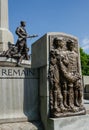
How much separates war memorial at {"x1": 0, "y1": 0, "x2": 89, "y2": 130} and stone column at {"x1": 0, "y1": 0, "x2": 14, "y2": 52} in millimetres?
8356

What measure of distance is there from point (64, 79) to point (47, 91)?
570mm

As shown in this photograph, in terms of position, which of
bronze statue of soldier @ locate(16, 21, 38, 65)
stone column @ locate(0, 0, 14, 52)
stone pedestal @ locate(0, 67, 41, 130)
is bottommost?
stone pedestal @ locate(0, 67, 41, 130)

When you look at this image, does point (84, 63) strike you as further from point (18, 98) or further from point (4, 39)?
point (18, 98)

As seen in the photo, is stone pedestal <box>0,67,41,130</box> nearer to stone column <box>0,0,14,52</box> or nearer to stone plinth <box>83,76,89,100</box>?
stone column <box>0,0,14,52</box>

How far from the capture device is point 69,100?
6711 millimetres

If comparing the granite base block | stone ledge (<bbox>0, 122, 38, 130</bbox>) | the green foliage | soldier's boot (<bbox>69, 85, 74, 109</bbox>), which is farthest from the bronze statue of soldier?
Answer: the green foliage

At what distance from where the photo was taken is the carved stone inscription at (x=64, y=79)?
6.53 meters

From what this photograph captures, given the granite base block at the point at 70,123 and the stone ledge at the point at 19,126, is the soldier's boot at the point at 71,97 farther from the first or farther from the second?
the stone ledge at the point at 19,126

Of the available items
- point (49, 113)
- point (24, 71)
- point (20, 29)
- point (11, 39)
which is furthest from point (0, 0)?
point (49, 113)

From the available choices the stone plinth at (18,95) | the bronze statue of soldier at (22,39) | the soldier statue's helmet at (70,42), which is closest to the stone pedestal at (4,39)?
the bronze statue of soldier at (22,39)

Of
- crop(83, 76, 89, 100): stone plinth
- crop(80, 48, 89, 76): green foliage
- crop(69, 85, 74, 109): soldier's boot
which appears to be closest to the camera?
crop(69, 85, 74, 109): soldier's boot

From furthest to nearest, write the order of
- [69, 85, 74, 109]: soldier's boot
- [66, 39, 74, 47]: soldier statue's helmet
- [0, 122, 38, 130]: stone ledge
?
[66, 39, 74, 47]: soldier statue's helmet < [69, 85, 74, 109]: soldier's boot < [0, 122, 38, 130]: stone ledge

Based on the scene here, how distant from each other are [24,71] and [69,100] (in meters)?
1.44

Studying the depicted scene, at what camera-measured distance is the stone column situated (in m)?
15.2
